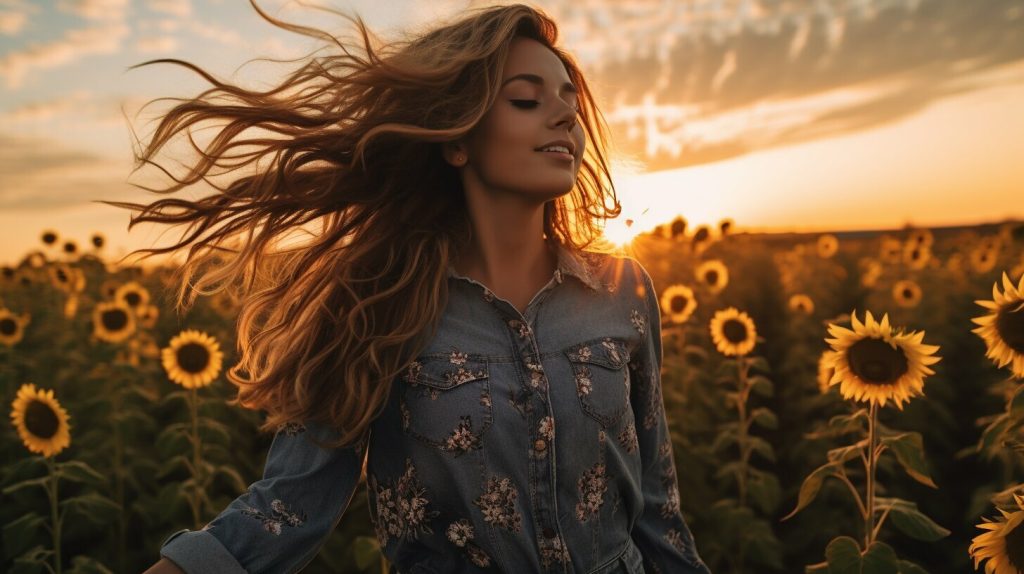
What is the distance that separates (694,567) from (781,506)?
3351 millimetres

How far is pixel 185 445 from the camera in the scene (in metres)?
4.41

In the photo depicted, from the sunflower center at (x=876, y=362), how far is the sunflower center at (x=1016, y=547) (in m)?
0.80

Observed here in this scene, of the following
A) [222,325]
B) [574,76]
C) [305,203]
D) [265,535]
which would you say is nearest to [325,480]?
[265,535]

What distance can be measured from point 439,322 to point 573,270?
0.45 meters

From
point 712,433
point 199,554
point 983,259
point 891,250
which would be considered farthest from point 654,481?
point 891,250

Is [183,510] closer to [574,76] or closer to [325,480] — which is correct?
[325,480]

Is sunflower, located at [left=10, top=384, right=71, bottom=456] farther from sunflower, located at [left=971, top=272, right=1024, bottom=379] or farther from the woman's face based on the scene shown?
sunflower, located at [left=971, top=272, right=1024, bottom=379]

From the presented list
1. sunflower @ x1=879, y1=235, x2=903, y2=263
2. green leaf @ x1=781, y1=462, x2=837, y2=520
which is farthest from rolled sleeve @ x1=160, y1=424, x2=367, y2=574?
sunflower @ x1=879, y1=235, x2=903, y2=263

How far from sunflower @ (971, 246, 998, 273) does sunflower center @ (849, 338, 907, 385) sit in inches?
344

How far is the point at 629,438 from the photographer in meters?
2.27

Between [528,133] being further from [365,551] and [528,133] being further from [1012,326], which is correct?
[365,551]

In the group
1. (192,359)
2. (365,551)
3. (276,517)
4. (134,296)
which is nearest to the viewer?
(276,517)

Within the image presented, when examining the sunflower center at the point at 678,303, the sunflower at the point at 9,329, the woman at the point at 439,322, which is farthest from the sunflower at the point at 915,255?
the sunflower at the point at 9,329

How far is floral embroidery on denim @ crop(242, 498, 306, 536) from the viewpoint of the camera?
1.96m
